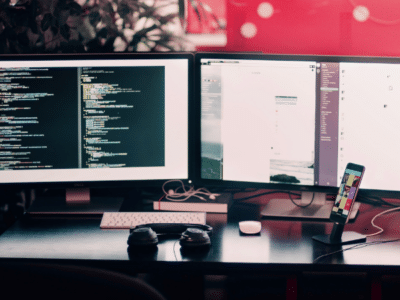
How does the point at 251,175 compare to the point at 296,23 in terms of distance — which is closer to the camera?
the point at 251,175

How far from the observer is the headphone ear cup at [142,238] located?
1.09 meters

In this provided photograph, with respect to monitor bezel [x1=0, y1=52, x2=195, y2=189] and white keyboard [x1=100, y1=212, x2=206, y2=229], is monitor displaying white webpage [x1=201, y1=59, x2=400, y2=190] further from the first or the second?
white keyboard [x1=100, y1=212, x2=206, y2=229]

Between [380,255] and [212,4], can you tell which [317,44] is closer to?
[212,4]

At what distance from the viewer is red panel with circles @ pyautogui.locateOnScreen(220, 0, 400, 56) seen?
1569mm

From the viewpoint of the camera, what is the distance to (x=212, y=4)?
65.0 inches

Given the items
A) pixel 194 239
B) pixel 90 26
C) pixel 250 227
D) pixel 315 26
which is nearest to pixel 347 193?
pixel 250 227

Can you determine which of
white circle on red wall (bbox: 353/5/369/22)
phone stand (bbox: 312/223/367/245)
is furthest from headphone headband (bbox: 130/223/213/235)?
white circle on red wall (bbox: 353/5/369/22)

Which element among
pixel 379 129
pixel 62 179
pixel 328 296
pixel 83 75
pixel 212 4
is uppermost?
pixel 212 4

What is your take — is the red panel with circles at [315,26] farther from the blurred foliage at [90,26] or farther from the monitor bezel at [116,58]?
the monitor bezel at [116,58]

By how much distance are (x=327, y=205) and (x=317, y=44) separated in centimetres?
60

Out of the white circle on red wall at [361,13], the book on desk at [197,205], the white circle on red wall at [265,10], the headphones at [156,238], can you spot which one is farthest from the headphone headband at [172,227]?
the white circle on red wall at [361,13]

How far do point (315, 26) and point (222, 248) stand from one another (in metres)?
0.94

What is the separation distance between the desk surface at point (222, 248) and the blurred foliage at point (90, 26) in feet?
2.23

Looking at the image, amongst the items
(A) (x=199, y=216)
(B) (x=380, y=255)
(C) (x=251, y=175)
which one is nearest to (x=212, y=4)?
(C) (x=251, y=175)
